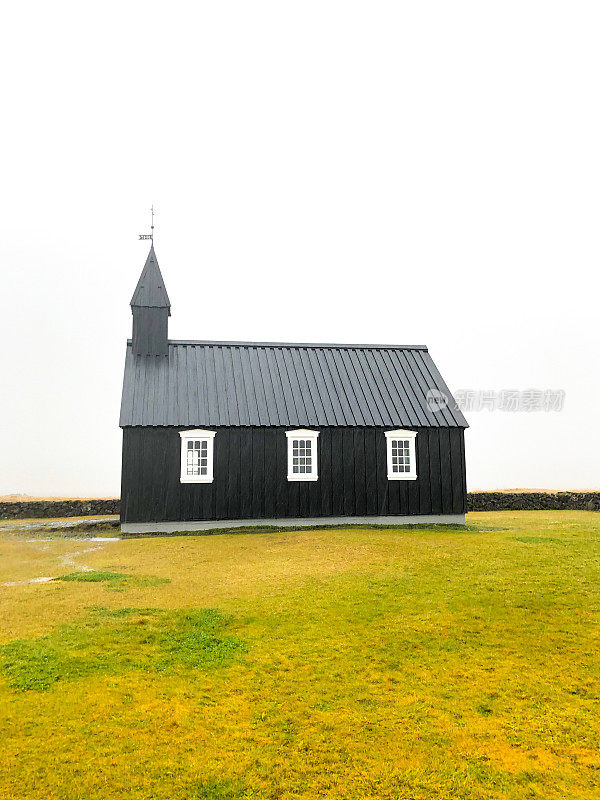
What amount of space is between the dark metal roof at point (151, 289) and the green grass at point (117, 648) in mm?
18728

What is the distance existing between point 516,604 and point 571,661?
2454 mm

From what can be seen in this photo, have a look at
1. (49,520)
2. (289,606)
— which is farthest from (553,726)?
(49,520)

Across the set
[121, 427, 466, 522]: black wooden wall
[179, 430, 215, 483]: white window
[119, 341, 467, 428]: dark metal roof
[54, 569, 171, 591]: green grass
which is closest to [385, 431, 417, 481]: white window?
[121, 427, 466, 522]: black wooden wall

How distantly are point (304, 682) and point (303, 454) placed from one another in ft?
54.4

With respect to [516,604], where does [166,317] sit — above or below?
above

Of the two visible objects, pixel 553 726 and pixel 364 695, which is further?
pixel 364 695

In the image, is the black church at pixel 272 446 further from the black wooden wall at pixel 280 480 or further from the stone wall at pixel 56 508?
the stone wall at pixel 56 508

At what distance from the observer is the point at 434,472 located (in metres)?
25.2

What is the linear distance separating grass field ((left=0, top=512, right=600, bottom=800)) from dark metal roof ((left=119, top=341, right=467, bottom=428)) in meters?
10.3

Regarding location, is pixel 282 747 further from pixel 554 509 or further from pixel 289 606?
→ pixel 554 509

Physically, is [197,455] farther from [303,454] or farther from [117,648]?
[117,648]

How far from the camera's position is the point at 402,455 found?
25281 mm

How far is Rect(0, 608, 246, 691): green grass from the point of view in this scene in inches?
330

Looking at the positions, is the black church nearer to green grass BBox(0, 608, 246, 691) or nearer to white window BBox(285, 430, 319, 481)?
white window BBox(285, 430, 319, 481)
